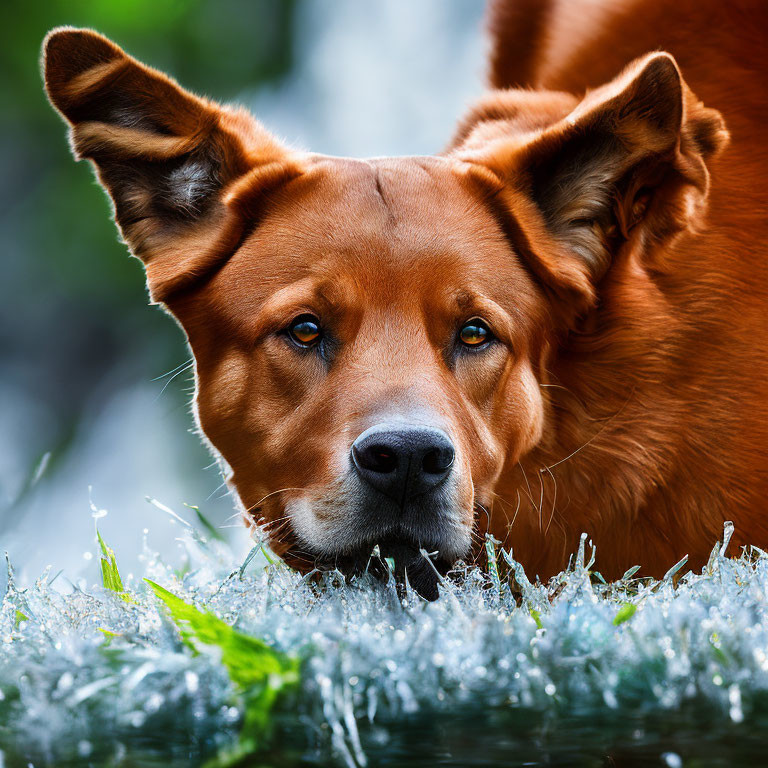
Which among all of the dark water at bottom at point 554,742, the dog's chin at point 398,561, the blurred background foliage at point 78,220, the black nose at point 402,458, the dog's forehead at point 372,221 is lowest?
the blurred background foliage at point 78,220

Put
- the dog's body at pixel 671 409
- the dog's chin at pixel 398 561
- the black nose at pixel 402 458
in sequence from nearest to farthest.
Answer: the black nose at pixel 402 458
the dog's chin at pixel 398 561
the dog's body at pixel 671 409

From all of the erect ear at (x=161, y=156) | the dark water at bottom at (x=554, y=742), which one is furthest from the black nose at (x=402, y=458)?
the erect ear at (x=161, y=156)

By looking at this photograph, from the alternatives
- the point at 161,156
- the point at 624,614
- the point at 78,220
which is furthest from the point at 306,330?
the point at 78,220

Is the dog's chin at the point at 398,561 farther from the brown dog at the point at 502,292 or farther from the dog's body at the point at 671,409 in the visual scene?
the dog's body at the point at 671,409

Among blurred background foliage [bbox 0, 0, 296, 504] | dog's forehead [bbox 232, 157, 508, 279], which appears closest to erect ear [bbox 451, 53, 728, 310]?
dog's forehead [bbox 232, 157, 508, 279]

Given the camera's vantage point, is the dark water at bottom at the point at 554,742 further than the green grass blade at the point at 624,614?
No

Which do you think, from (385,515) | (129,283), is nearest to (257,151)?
(385,515)

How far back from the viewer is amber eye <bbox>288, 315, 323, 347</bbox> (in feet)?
7.78

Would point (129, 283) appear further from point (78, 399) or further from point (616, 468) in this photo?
point (616, 468)

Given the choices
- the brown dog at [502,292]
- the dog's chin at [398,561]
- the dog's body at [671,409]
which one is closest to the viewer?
the dog's chin at [398,561]

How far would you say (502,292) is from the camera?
249 cm

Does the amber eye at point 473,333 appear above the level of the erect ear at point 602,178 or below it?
below

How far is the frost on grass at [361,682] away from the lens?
134 cm

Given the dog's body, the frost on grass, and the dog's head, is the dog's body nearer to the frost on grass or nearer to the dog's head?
the dog's head
